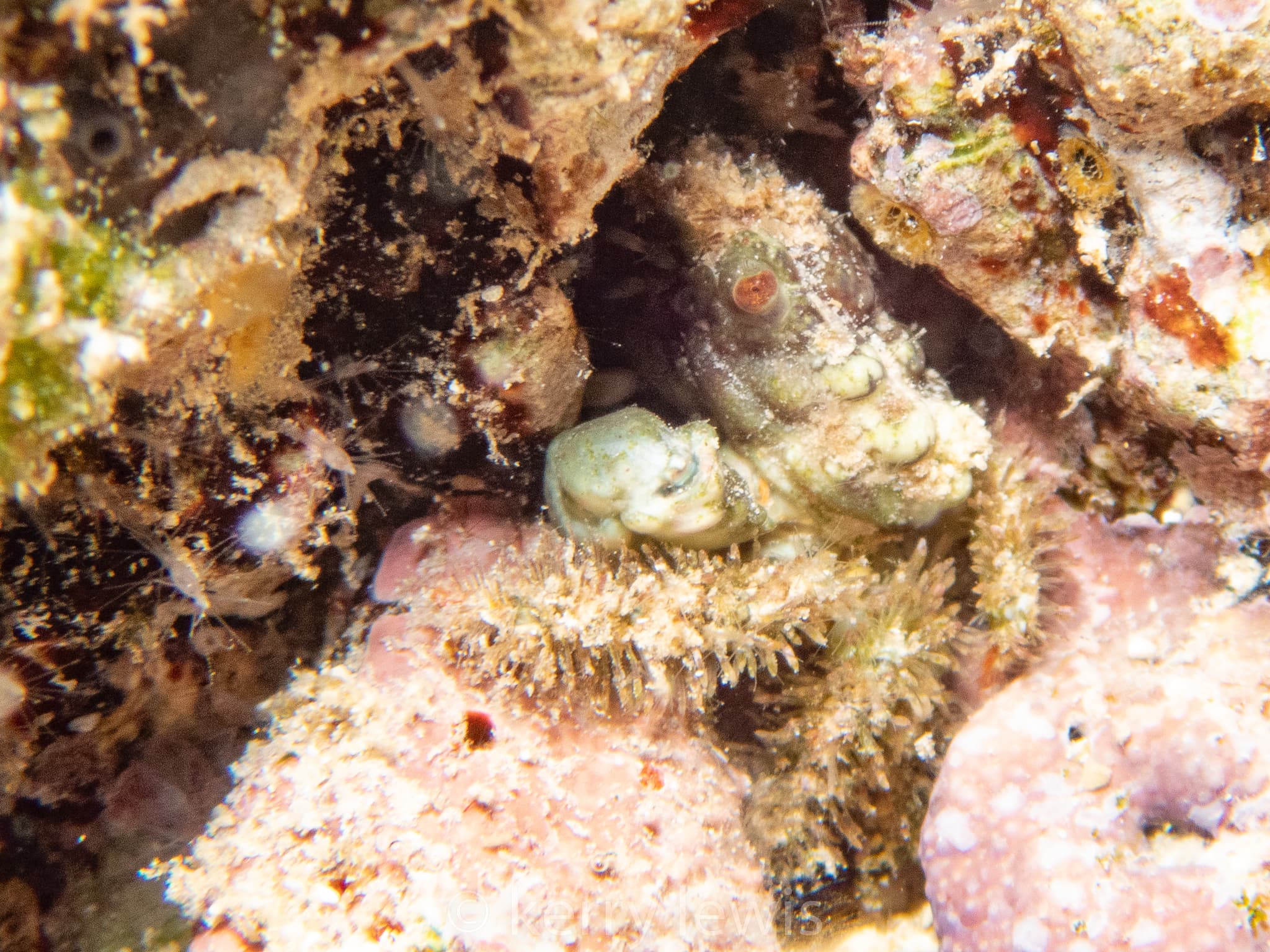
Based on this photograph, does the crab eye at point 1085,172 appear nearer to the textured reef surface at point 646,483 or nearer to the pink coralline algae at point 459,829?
the textured reef surface at point 646,483

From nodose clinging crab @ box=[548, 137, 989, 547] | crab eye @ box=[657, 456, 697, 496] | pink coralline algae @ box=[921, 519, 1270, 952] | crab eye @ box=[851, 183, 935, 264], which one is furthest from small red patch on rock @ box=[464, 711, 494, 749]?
crab eye @ box=[851, 183, 935, 264]

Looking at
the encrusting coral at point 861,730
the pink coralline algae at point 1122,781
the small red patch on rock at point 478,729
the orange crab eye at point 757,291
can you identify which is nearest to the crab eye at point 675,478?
the orange crab eye at point 757,291

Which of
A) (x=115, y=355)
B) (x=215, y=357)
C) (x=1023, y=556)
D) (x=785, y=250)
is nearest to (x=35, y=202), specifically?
(x=115, y=355)

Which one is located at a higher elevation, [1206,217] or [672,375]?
[1206,217]

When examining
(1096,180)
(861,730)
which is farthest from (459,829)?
(1096,180)

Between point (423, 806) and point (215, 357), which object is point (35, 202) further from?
point (423, 806)

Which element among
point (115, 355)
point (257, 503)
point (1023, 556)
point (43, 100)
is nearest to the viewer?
point (43, 100)
